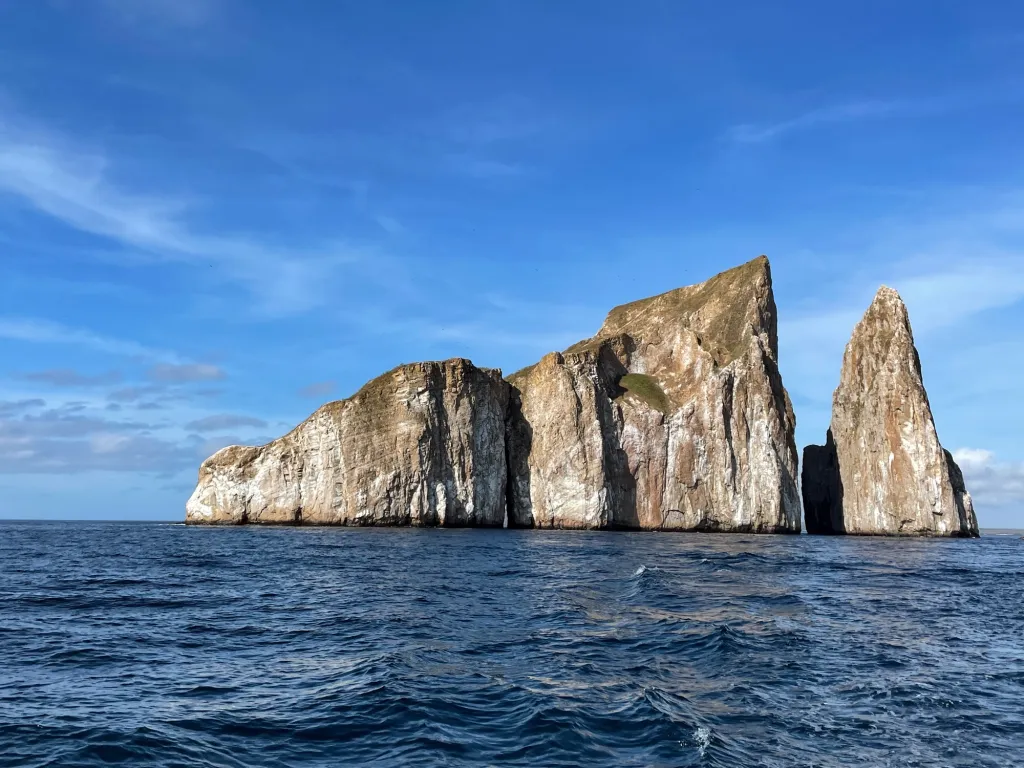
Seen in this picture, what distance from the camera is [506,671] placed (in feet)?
55.7

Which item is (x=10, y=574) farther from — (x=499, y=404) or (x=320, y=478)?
(x=499, y=404)

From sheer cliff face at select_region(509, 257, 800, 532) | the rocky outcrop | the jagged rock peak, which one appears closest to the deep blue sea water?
the rocky outcrop

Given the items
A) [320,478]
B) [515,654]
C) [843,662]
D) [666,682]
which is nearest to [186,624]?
[515,654]

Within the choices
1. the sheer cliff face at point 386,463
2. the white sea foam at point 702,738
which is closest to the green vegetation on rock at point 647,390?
the sheer cliff face at point 386,463

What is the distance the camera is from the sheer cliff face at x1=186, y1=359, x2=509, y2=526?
91.1 metres

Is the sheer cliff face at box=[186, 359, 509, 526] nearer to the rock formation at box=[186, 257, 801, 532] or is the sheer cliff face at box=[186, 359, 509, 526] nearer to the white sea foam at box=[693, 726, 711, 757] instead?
the rock formation at box=[186, 257, 801, 532]

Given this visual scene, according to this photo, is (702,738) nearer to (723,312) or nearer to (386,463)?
(386,463)

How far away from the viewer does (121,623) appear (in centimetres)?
2250

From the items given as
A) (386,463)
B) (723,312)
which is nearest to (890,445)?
(723,312)

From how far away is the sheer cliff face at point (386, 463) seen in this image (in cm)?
9106

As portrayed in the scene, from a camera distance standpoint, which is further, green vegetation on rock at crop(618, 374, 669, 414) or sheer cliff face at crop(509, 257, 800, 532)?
green vegetation on rock at crop(618, 374, 669, 414)

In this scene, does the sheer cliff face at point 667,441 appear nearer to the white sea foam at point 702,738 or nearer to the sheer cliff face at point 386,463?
the sheer cliff face at point 386,463

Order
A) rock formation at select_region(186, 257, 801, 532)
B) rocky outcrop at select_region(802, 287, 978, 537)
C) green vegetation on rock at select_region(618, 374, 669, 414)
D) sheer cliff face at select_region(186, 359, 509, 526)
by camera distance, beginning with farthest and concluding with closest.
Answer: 1. green vegetation on rock at select_region(618, 374, 669, 414)
2. rock formation at select_region(186, 257, 801, 532)
3. sheer cliff face at select_region(186, 359, 509, 526)
4. rocky outcrop at select_region(802, 287, 978, 537)

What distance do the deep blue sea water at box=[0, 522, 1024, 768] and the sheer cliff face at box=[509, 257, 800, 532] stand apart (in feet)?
197
